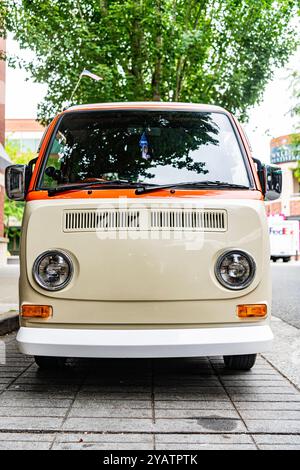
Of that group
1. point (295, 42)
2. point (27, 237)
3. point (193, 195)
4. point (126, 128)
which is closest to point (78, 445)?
point (27, 237)

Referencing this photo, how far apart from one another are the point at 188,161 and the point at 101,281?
1272 millimetres

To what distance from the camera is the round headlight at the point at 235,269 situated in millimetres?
3869

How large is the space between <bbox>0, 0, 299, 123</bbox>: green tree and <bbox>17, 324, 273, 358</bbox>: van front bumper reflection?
14644mm

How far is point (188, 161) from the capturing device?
448 centimetres

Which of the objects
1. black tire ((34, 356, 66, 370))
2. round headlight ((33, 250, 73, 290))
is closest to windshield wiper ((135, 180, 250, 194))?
round headlight ((33, 250, 73, 290))

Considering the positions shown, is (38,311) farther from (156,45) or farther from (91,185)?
(156,45)

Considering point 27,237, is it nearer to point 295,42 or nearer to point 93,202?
point 93,202

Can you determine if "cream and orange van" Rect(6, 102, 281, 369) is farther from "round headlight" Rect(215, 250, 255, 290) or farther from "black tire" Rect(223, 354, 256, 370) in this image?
"black tire" Rect(223, 354, 256, 370)

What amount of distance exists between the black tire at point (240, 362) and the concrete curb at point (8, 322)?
9.98ft

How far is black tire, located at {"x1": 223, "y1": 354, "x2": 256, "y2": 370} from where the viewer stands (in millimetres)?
4652

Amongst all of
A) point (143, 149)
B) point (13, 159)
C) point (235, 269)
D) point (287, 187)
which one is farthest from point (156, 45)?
point (287, 187)

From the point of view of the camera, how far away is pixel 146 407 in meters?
3.76

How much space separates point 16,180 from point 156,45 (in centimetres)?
1463

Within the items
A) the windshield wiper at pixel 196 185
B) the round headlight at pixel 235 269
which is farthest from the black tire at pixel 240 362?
the windshield wiper at pixel 196 185
